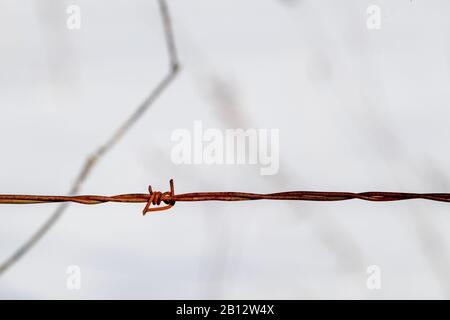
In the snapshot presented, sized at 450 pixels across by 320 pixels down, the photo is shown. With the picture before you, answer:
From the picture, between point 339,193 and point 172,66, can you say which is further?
→ point 339,193

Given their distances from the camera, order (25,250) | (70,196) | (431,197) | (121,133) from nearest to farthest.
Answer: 1. (25,250)
2. (121,133)
3. (70,196)
4. (431,197)

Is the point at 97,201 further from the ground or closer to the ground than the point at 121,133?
closer to the ground

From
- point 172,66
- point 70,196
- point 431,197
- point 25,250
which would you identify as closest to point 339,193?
point 431,197

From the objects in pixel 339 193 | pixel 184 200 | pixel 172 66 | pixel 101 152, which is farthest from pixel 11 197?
pixel 339 193

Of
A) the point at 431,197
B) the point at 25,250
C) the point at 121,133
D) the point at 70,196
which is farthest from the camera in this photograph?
the point at 431,197

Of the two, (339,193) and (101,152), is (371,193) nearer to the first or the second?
(339,193)

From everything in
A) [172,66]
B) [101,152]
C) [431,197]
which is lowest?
[431,197]

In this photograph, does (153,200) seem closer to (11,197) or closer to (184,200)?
(184,200)
